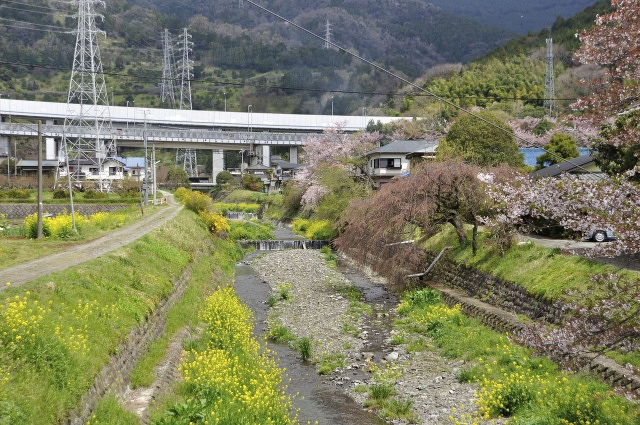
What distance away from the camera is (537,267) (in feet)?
59.5

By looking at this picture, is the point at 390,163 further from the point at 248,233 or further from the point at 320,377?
the point at 320,377

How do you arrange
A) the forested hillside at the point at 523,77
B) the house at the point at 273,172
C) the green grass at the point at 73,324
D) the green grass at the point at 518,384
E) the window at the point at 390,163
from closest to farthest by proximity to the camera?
1. the green grass at the point at 73,324
2. the green grass at the point at 518,384
3. the window at the point at 390,163
4. the forested hillside at the point at 523,77
5. the house at the point at 273,172

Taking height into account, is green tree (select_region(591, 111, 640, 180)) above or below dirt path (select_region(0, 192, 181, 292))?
above

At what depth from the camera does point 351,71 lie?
18725cm

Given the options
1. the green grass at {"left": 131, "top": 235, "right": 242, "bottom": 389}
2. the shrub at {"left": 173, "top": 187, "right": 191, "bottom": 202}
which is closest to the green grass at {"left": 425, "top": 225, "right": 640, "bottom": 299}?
the green grass at {"left": 131, "top": 235, "right": 242, "bottom": 389}

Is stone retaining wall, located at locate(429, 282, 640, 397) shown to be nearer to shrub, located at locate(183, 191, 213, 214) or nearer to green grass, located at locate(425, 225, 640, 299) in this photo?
green grass, located at locate(425, 225, 640, 299)

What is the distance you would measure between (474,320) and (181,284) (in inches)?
381

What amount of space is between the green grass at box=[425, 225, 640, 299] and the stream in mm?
3943

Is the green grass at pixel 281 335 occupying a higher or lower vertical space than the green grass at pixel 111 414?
lower

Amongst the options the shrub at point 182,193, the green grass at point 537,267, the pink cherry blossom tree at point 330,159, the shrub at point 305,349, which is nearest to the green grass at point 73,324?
the shrub at point 305,349

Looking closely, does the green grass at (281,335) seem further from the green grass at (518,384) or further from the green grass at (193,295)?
the green grass at (518,384)

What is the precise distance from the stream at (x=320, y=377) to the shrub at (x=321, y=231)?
1768 centimetres

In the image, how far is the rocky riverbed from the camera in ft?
44.3

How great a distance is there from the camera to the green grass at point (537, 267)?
51.2ft
